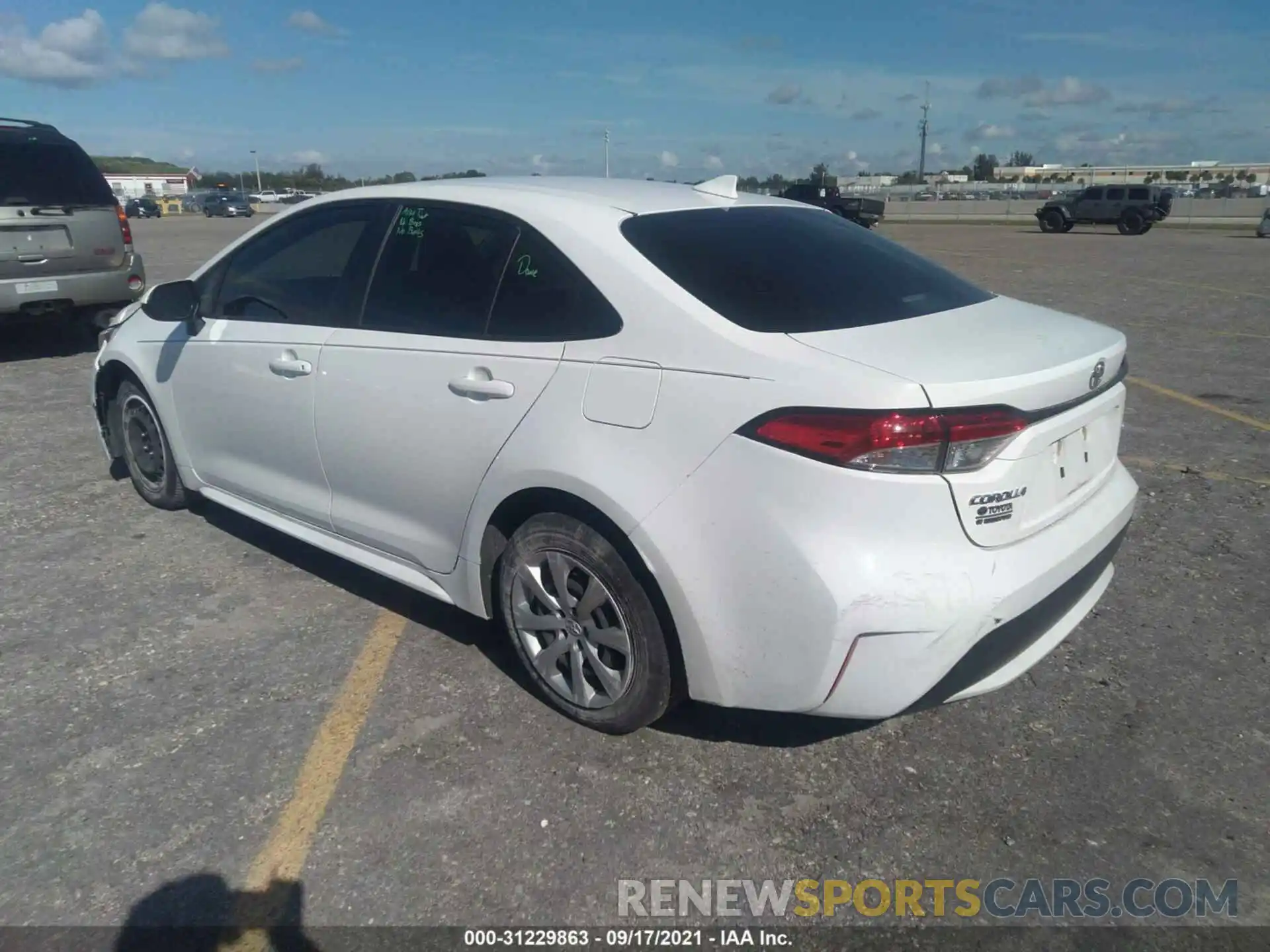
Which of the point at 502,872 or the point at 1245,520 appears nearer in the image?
the point at 502,872

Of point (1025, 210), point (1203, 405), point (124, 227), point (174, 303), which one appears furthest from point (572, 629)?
point (1025, 210)

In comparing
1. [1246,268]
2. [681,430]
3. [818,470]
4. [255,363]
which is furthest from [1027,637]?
[1246,268]

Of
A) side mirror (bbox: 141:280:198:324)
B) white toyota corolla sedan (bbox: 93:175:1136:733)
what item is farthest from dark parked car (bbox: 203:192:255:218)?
white toyota corolla sedan (bbox: 93:175:1136:733)

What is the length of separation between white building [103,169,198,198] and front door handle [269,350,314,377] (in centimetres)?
9582

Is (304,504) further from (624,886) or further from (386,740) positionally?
(624,886)

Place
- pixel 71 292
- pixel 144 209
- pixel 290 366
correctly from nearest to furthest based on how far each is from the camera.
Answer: pixel 290 366 < pixel 71 292 < pixel 144 209

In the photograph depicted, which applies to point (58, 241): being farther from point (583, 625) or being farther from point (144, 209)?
point (144, 209)

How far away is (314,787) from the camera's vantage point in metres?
2.88

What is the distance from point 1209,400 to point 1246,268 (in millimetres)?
14709

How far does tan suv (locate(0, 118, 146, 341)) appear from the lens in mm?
8156

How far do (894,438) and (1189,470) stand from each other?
4139mm

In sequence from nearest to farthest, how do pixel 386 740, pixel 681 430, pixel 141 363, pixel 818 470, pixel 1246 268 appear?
pixel 818 470
pixel 681 430
pixel 386 740
pixel 141 363
pixel 1246 268

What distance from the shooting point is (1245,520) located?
482cm

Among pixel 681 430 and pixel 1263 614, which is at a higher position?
pixel 681 430
